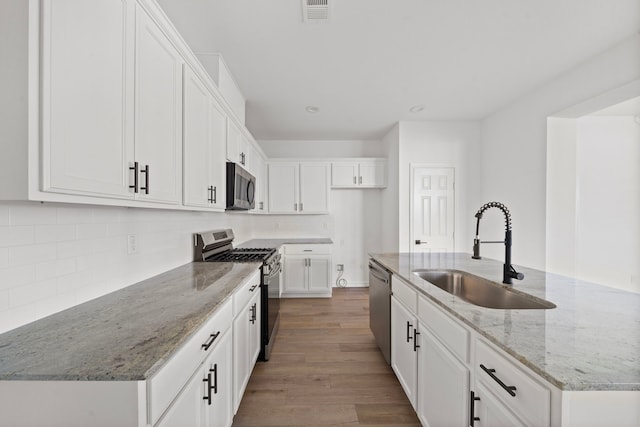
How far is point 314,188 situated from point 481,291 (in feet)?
11.0

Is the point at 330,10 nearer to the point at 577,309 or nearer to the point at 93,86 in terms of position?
the point at 93,86

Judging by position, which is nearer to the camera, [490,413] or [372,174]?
[490,413]

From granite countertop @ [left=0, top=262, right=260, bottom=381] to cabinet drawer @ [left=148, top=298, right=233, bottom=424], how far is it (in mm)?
56

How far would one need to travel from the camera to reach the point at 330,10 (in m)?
1.96

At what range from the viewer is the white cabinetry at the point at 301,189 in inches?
190

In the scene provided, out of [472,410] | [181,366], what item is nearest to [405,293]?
[472,410]

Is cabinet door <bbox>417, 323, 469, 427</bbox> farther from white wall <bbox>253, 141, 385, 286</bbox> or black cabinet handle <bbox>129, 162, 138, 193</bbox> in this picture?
white wall <bbox>253, 141, 385, 286</bbox>

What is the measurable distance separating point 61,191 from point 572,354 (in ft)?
5.35

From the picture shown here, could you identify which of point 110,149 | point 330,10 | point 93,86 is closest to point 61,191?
point 110,149

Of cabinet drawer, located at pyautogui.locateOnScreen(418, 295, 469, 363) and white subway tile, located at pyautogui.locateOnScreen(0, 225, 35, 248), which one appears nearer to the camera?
white subway tile, located at pyautogui.locateOnScreen(0, 225, 35, 248)

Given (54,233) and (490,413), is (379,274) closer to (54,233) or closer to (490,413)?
(490,413)

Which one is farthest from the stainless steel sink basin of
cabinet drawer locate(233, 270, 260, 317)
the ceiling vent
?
the ceiling vent

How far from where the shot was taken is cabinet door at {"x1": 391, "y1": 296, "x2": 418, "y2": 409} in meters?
1.76

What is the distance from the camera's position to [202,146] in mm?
1977
